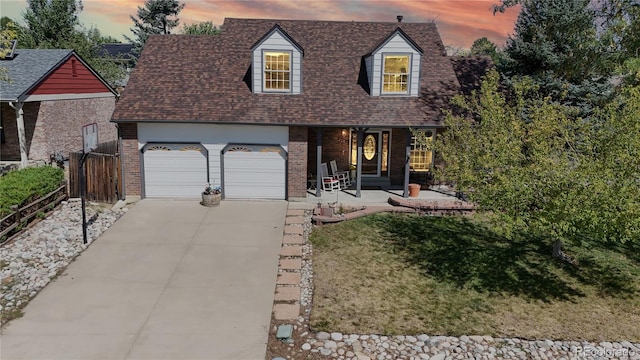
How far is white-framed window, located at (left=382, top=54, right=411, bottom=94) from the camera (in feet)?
61.5


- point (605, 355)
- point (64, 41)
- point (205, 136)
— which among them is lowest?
point (605, 355)

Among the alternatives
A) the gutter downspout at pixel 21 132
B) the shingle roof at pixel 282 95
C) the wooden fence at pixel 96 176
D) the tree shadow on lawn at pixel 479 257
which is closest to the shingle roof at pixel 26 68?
the gutter downspout at pixel 21 132

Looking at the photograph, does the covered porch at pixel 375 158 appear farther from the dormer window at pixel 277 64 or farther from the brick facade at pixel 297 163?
Result: the dormer window at pixel 277 64

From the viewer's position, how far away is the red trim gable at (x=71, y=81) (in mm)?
24094

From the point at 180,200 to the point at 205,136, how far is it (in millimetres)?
2717

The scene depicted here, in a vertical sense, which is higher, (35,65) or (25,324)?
(35,65)

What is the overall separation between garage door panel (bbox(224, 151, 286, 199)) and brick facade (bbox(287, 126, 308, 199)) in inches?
12.7

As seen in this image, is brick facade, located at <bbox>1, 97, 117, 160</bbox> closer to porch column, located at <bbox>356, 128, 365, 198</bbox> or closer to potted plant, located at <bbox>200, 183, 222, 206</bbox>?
potted plant, located at <bbox>200, 183, 222, 206</bbox>

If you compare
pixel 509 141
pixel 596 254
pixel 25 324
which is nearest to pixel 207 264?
pixel 25 324

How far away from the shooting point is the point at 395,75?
18969 mm

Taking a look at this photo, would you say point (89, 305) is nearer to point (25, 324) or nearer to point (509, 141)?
point (25, 324)

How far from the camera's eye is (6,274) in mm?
11164

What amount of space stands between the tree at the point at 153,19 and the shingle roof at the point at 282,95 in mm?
26052

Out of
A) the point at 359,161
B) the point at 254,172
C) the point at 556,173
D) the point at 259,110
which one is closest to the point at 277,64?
the point at 259,110
